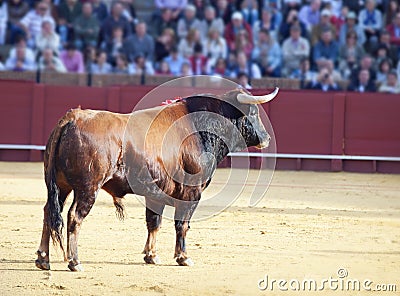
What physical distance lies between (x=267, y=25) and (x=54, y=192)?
8.79 m

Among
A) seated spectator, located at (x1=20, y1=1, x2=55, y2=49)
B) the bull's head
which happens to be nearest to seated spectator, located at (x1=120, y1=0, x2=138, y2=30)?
seated spectator, located at (x1=20, y1=1, x2=55, y2=49)

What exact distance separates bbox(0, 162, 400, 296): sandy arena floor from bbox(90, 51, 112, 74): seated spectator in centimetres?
346

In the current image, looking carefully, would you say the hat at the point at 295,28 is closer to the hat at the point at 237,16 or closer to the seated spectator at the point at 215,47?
the hat at the point at 237,16

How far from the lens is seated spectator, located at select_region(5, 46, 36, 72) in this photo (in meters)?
13.4

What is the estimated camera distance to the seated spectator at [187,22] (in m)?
14.3

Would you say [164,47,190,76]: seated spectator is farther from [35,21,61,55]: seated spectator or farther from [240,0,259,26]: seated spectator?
[35,21,61,55]: seated spectator

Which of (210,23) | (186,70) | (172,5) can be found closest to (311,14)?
(210,23)

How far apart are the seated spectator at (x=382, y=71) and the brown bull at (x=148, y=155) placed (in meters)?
6.75

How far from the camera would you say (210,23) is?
14383mm

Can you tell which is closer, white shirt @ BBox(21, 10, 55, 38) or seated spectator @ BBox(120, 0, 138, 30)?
white shirt @ BBox(21, 10, 55, 38)

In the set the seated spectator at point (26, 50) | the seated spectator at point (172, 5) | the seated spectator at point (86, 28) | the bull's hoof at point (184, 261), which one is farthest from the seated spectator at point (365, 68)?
the bull's hoof at point (184, 261)

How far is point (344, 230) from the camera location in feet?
26.1

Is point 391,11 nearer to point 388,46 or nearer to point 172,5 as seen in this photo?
point 388,46

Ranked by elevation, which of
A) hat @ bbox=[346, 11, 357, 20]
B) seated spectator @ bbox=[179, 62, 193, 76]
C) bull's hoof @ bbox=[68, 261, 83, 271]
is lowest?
bull's hoof @ bbox=[68, 261, 83, 271]
